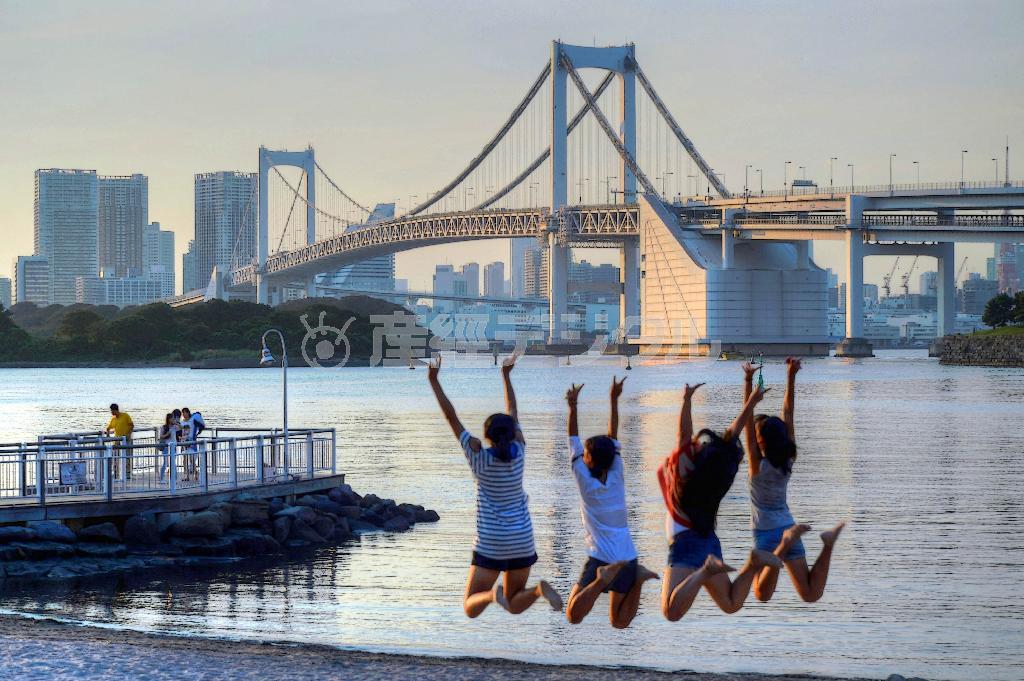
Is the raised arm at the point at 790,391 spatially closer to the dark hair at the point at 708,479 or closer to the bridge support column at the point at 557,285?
the dark hair at the point at 708,479

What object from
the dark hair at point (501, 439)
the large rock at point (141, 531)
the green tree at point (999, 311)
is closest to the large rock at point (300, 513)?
the large rock at point (141, 531)

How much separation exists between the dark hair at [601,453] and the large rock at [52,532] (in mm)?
9068

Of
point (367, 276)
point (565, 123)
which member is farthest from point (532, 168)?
point (367, 276)

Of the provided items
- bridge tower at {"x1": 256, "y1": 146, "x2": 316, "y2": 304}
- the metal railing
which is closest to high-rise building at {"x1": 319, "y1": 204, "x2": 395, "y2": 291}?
→ bridge tower at {"x1": 256, "y1": 146, "x2": 316, "y2": 304}

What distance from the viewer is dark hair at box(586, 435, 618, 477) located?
22.1 ft

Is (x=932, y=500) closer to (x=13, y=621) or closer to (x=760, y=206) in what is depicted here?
(x=13, y=621)

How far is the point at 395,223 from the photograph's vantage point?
99500 millimetres

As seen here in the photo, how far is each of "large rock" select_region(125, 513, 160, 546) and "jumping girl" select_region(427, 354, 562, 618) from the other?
28.3 feet

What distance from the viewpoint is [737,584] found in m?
7.07

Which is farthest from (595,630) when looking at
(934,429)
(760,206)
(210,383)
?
(760,206)

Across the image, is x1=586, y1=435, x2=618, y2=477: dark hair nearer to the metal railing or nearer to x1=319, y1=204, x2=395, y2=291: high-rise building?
the metal railing

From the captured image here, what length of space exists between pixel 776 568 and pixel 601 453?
43.7 inches

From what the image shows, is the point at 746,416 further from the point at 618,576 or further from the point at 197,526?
the point at 197,526

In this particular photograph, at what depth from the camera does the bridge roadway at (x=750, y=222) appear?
90.4 metres
